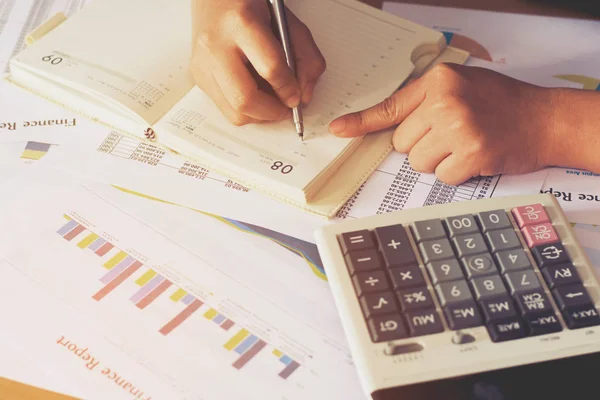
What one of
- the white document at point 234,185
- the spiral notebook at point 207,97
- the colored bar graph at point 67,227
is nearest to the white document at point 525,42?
the spiral notebook at point 207,97

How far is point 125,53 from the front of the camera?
0.74 m

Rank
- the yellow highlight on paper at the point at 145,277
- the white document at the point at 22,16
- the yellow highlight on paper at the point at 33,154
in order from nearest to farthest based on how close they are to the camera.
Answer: the yellow highlight on paper at the point at 145,277
the yellow highlight on paper at the point at 33,154
the white document at the point at 22,16

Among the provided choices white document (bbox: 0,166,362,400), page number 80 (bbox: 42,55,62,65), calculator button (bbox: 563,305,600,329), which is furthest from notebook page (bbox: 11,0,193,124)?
calculator button (bbox: 563,305,600,329)

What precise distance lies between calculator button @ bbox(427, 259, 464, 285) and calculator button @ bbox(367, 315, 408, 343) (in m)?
0.05

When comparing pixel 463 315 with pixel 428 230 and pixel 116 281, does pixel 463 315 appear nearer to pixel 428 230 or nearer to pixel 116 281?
pixel 428 230

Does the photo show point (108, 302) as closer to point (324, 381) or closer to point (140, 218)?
point (140, 218)

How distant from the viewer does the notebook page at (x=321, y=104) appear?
24.8 inches

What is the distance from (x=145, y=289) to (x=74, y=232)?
10 centimetres

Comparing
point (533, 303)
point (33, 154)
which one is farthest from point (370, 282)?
point (33, 154)

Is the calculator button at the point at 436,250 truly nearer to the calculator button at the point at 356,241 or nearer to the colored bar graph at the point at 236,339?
the calculator button at the point at 356,241

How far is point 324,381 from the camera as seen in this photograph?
1.67ft

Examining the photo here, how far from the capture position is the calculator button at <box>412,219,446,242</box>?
541 mm

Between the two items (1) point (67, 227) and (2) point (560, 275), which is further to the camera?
(1) point (67, 227)

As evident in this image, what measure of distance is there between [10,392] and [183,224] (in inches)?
8.0
